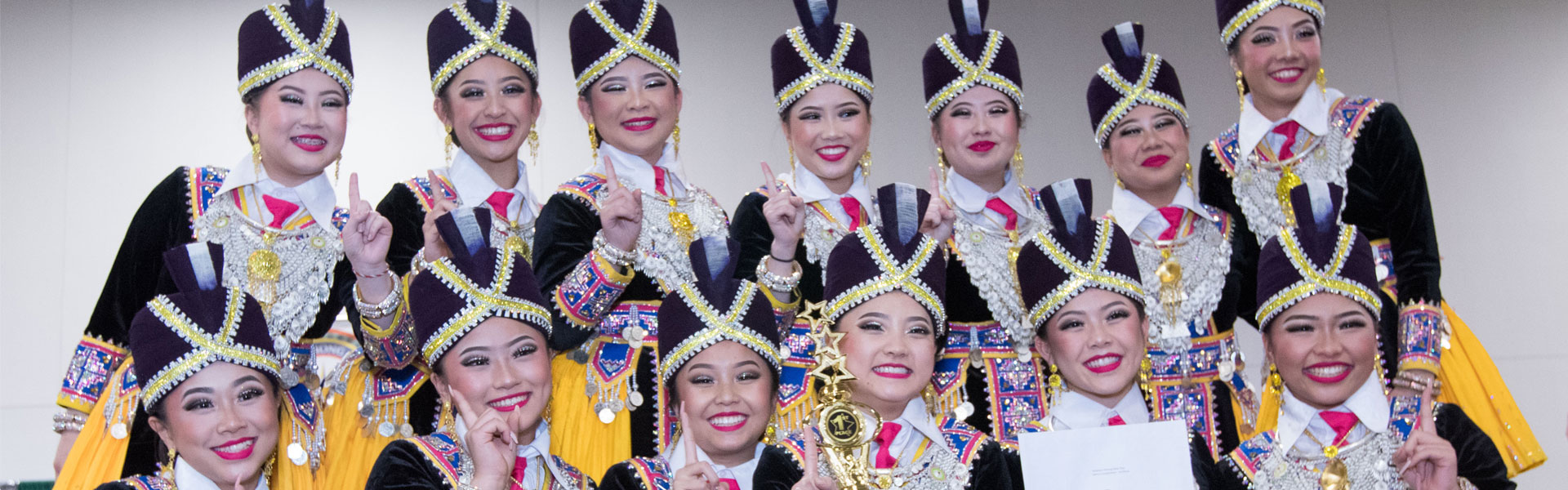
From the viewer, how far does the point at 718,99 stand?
611 cm

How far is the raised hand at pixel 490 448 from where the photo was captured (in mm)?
2891

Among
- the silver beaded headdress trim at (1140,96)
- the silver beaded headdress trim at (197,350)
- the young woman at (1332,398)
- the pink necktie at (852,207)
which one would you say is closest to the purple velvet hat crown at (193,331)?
the silver beaded headdress trim at (197,350)

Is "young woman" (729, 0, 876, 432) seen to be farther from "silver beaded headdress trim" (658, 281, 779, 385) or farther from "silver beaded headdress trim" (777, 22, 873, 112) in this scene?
"silver beaded headdress trim" (658, 281, 779, 385)

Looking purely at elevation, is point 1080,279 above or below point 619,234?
below

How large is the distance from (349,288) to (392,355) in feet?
0.90

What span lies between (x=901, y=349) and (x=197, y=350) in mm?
1502

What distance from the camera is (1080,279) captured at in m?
3.28

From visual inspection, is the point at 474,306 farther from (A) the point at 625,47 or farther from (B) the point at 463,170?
(A) the point at 625,47

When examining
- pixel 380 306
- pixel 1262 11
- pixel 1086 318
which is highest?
pixel 1262 11

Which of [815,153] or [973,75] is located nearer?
[815,153]

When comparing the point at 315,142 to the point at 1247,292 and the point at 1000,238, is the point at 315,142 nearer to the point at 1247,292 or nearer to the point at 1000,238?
the point at 1000,238

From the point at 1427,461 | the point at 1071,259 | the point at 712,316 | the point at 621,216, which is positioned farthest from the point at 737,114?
the point at 1427,461

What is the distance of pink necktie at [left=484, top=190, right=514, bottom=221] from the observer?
3.77 m

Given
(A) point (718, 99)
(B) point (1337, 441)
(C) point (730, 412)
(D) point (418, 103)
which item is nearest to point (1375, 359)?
(B) point (1337, 441)
